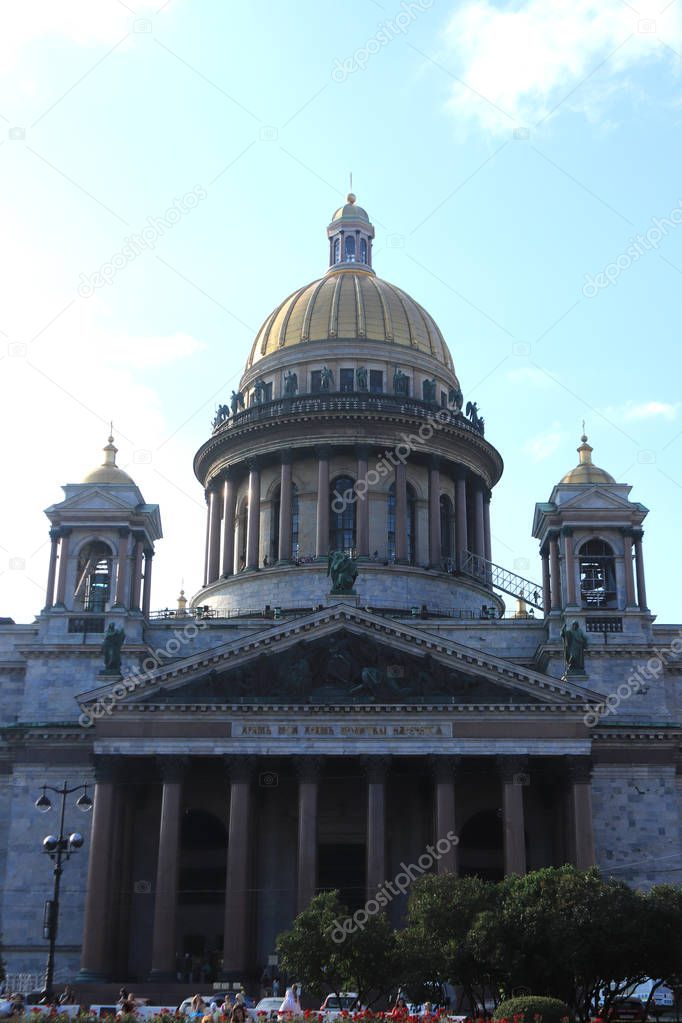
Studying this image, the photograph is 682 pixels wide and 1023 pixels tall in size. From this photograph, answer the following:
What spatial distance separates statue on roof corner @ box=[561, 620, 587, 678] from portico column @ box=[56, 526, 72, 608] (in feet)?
71.8

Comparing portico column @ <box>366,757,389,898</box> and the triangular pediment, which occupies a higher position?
the triangular pediment

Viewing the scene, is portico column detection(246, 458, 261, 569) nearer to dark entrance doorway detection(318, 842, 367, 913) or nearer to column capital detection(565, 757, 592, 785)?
dark entrance doorway detection(318, 842, 367, 913)

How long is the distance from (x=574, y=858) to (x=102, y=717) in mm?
18230

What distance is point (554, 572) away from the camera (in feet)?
195

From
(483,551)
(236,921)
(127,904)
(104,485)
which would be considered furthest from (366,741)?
(483,551)

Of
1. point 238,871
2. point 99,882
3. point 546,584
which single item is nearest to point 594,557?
point 546,584

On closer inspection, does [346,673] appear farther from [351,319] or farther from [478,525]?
[351,319]

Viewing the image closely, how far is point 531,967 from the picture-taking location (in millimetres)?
35781

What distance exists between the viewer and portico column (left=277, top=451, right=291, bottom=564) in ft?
220

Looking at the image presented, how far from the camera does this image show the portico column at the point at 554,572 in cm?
5909

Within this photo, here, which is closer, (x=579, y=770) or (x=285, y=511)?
(x=579, y=770)

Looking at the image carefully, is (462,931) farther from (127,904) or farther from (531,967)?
(127,904)

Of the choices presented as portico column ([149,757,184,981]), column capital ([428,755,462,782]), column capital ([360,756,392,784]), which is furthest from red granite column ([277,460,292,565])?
column capital ([428,755,462,782])

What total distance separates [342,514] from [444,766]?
73.3ft
